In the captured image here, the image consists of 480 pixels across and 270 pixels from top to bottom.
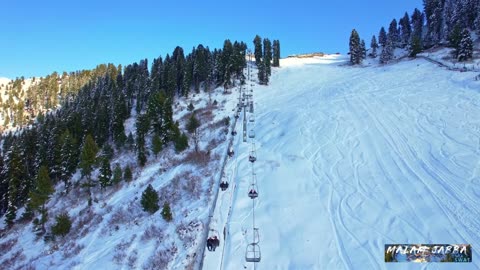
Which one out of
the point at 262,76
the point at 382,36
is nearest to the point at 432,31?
the point at 382,36

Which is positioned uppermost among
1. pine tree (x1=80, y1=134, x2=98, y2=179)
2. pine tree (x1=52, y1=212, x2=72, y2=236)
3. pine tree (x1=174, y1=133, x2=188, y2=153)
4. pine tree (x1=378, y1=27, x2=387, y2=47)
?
pine tree (x1=378, y1=27, x2=387, y2=47)

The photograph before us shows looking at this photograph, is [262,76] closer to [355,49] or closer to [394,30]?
[355,49]

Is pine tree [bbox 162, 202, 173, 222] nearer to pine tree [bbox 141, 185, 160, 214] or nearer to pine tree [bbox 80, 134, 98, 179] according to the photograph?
pine tree [bbox 141, 185, 160, 214]

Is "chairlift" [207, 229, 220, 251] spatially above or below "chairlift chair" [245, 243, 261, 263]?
above

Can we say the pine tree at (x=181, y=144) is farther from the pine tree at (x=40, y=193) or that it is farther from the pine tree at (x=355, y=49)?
the pine tree at (x=355, y=49)

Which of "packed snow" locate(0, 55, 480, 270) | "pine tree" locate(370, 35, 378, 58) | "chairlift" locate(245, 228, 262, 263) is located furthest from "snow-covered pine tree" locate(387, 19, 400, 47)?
"chairlift" locate(245, 228, 262, 263)

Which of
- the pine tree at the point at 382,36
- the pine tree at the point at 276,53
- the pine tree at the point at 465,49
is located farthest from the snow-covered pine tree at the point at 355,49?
the pine tree at the point at 465,49
